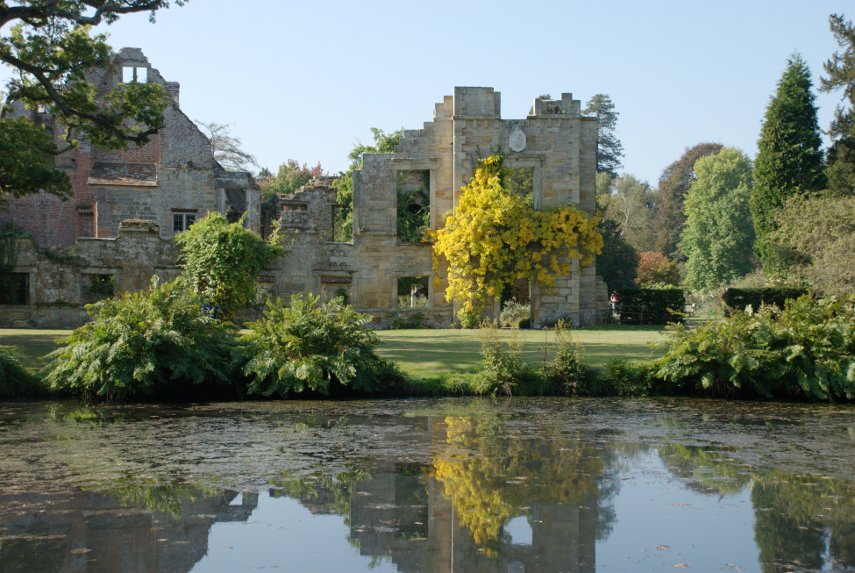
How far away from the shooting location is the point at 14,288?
27406 mm

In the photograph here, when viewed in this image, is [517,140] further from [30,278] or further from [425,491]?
[425,491]

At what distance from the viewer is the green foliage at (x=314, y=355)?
651 inches

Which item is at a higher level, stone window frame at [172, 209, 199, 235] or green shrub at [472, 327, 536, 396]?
stone window frame at [172, 209, 199, 235]

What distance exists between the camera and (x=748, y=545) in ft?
26.7

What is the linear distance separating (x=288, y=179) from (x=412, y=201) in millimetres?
21118

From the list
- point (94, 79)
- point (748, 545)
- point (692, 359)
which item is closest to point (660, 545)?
point (748, 545)

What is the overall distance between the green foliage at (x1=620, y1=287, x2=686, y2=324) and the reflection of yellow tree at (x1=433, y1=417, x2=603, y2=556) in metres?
19.4

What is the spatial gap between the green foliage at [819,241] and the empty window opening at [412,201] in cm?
1139

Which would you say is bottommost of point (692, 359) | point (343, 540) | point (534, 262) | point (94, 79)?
point (343, 540)

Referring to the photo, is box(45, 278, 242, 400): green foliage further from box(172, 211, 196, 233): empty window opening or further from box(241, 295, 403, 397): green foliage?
box(172, 211, 196, 233): empty window opening

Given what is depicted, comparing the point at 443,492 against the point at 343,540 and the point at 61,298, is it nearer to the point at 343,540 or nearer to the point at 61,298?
the point at 343,540

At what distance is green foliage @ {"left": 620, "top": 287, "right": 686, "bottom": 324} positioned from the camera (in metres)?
32.2

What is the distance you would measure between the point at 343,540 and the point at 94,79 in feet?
105

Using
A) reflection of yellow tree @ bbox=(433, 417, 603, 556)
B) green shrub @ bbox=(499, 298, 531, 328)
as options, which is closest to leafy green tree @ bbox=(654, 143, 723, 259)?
green shrub @ bbox=(499, 298, 531, 328)
